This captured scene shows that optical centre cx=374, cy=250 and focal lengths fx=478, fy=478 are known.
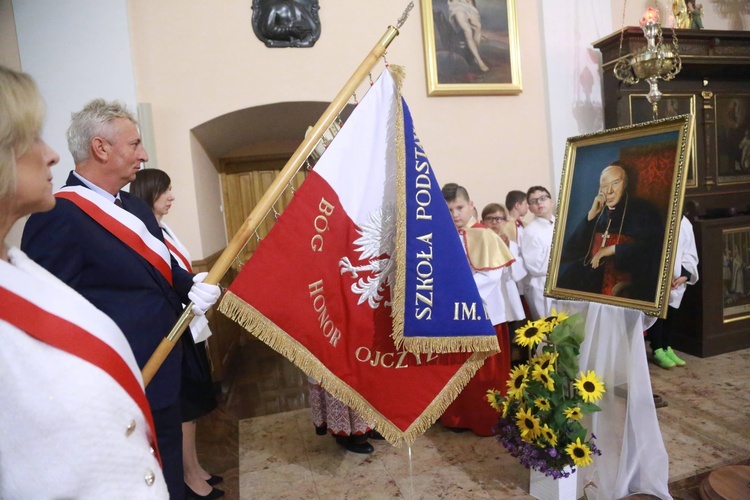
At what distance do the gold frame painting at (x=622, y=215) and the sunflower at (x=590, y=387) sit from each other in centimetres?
33

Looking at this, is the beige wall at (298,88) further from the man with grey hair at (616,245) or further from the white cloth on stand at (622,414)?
the white cloth on stand at (622,414)

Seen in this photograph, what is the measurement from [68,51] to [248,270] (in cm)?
322

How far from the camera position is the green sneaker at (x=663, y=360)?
3842 mm

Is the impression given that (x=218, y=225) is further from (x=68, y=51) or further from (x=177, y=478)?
(x=177, y=478)

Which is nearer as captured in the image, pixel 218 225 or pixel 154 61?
pixel 154 61

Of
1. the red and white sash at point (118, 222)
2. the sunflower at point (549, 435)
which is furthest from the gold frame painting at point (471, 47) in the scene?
the red and white sash at point (118, 222)

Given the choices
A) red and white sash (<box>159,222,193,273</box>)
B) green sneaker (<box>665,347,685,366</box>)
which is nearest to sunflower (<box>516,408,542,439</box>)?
red and white sash (<box>159,222,193,273</box>)

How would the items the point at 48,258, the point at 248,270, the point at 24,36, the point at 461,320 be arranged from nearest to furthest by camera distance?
the point at 48,258
the point at 248,270
the point at 461,320
the point at 24,36

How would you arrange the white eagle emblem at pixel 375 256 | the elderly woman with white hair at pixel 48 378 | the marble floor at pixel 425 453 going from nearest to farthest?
the elderly woman with white hair at pixel 48 378 → the white eagle emblem at pixel 375 256 → the marble floor at pixel 425 453

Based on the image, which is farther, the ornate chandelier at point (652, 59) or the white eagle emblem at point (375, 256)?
the ornate chandelier at point (652, 59)

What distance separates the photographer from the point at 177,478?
5.22 feet

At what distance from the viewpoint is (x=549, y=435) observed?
6.63 feet

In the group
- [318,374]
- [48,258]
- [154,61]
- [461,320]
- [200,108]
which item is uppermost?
[154,61]

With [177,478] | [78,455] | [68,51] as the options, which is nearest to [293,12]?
[68,51]
